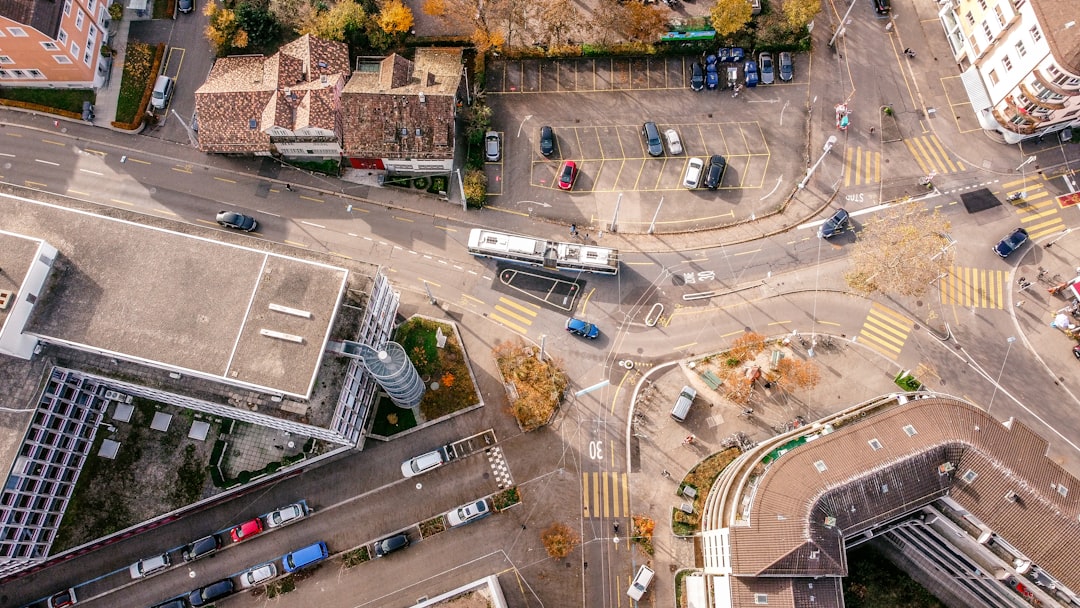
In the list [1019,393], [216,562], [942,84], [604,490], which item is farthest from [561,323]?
[942,84]

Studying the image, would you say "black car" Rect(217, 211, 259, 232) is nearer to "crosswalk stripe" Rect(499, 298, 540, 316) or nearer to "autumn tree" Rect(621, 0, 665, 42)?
"crosswalk stripe" Rect(499, 298, 540, 316)

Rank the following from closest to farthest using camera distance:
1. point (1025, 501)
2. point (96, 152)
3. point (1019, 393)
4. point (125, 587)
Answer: point (1025, 501) → point (125, 587) → point (1019, 393) → point (96, 152)

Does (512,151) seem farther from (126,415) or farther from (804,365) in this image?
(126,415)

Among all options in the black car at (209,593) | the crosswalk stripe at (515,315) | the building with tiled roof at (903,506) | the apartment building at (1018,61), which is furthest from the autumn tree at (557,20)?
the black car at (209,593)

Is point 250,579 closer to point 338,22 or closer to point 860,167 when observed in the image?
point 338,22

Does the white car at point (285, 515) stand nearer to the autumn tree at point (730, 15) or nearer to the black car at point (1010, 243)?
the autumn tree at point (730, 15)

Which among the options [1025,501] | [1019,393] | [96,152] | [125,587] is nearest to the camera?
[1025,501]
